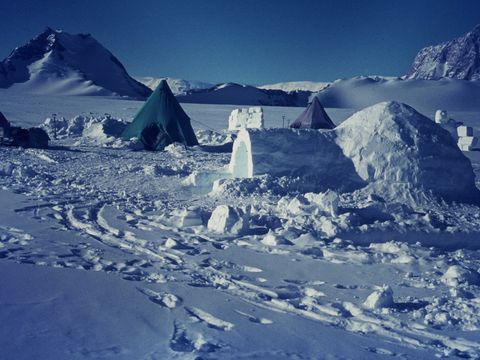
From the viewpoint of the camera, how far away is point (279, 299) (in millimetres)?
3986

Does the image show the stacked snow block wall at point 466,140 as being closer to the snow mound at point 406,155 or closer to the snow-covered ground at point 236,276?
the snow mound at point 406,155

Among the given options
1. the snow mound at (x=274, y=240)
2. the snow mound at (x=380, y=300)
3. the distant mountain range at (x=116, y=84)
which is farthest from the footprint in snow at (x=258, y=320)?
the distant mountain range at (x=116, y=84)

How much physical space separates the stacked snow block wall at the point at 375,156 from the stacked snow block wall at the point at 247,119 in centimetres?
1586

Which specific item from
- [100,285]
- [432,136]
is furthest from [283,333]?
[432,136]

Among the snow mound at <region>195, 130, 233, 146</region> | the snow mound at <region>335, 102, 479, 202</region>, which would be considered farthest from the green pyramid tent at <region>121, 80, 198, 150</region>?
the snow mound at <region>335, 102, 479, 202</region>

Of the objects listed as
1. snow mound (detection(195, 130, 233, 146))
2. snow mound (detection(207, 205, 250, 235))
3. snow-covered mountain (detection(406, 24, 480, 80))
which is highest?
snow-covered mountain (detection(406, 24, 480, 80))

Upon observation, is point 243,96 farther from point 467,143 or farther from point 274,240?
point 274,240

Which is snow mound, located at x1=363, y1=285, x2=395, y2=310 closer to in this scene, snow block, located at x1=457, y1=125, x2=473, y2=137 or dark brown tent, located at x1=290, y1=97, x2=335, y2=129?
dark brown tent, located at x1=290, y1=97, x2=335, y2=129

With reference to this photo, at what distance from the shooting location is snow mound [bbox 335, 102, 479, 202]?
27.7 feet

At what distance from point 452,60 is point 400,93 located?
4448 inches

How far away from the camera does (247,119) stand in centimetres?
2592

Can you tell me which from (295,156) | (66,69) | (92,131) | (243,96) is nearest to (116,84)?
(66,69)

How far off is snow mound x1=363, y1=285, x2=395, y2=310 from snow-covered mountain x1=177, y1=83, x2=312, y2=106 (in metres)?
61.1

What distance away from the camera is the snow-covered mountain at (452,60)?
15250cm
